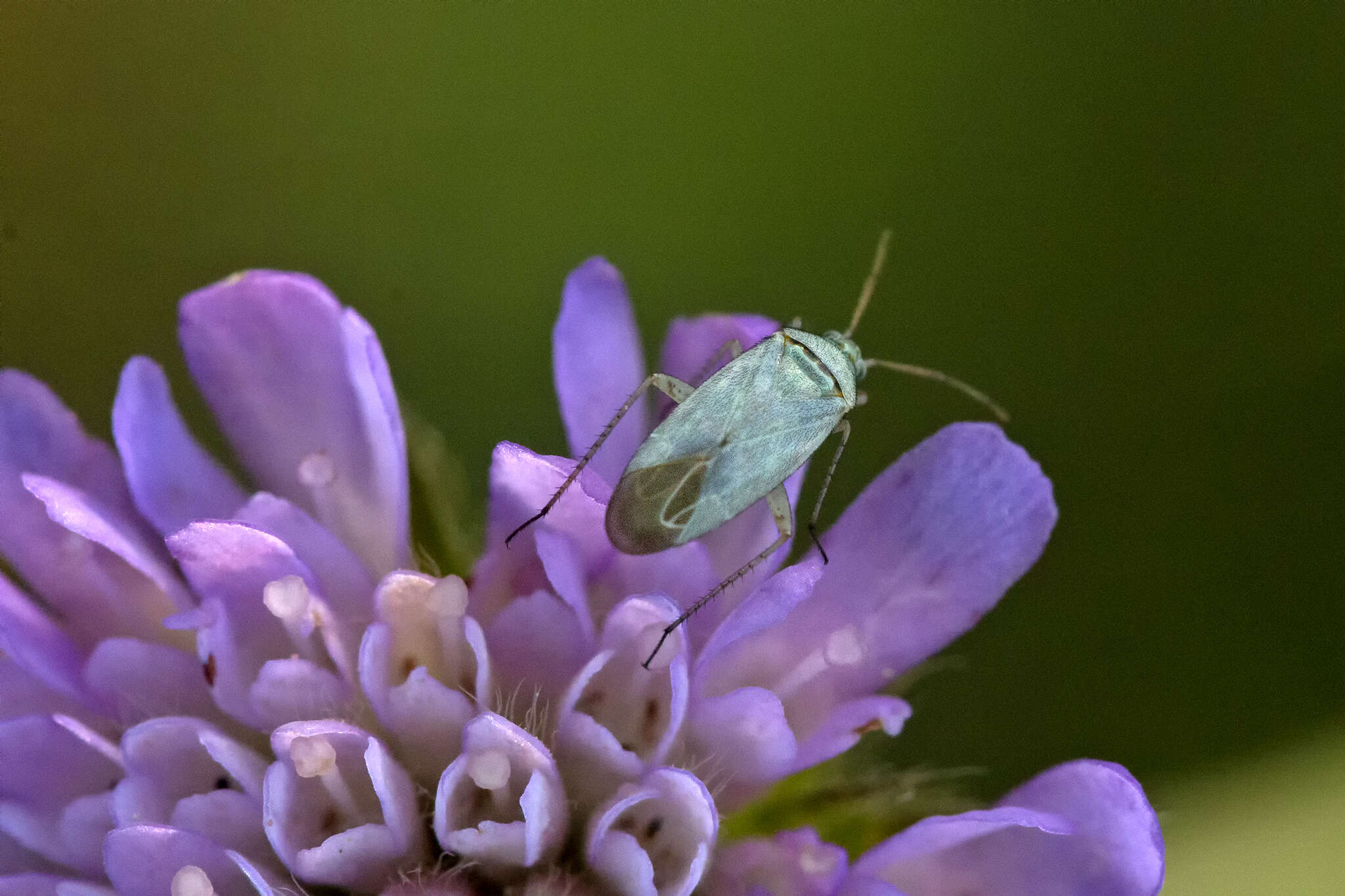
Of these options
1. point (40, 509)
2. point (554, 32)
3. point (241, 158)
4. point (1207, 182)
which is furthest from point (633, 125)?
point (40, 509)

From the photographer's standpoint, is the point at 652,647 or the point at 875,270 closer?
the point at 652,647

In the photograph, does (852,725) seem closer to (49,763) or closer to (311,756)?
(311,756)

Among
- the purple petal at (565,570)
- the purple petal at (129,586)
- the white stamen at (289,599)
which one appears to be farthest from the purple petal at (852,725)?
the purple petal at (129,586)

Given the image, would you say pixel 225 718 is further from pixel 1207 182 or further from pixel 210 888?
pixel 1207 182

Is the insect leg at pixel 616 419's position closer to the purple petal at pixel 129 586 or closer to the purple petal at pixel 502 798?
the purple petal at pixel 502 798

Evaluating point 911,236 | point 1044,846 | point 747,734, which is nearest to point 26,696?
point 747,734

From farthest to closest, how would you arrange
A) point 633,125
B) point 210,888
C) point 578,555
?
1. point 633,125
2. point 578,555
3. point 210,888
